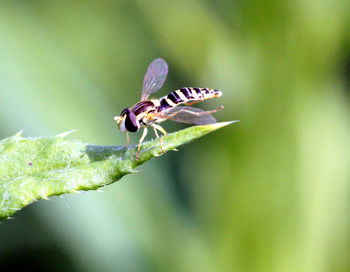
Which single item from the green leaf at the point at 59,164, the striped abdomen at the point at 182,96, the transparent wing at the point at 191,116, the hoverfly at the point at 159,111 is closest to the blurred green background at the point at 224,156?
the striped abdomen at the point at 182,96

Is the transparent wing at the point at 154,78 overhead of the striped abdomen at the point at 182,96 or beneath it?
overhead

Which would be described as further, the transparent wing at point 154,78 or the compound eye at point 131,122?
the transparent wing at point 154,78

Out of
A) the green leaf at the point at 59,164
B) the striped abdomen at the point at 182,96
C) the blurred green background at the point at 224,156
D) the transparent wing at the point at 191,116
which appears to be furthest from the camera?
the blurred green background at the point at 224,156

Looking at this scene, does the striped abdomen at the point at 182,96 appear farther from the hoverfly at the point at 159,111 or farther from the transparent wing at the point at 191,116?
the transparent wing at the point at 191,116

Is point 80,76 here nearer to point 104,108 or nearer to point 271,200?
Answer: point 104,108

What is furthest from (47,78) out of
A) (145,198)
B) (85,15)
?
(145,198)
